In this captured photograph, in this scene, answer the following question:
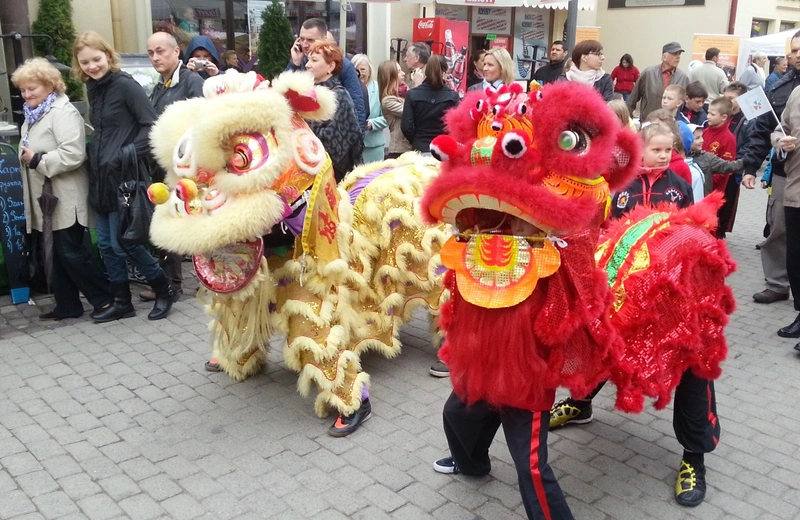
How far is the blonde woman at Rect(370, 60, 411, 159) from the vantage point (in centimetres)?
697

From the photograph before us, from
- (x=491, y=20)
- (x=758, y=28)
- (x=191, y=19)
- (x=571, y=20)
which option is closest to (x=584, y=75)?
(x=571, y=20)

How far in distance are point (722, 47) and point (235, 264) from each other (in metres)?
14.8

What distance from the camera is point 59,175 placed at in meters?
5.10

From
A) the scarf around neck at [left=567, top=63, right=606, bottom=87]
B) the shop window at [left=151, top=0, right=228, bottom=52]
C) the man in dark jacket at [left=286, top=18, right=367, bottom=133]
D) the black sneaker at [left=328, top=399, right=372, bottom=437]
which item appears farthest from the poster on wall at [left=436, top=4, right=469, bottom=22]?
the black sneaker at [left=328, top=399, right=372, bottom=437]

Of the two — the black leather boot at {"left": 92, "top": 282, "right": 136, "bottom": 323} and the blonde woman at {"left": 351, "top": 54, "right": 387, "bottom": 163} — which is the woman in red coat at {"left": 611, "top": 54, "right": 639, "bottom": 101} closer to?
the blonde woman at {"left": 351, "top": 54, "right": 387, "bottom": 163}

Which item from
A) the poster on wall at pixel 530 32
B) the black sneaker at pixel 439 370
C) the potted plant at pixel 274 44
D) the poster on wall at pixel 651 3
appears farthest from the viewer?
the poster on wall at pixel 651 3

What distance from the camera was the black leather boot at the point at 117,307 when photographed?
5355mm

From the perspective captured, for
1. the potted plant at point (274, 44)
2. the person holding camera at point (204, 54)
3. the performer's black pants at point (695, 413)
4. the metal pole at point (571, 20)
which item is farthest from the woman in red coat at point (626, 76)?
the performer's black pants at point (695, 413)

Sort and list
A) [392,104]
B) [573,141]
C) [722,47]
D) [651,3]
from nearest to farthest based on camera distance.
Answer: [573,141], [392,104], [722,47], [651,3]

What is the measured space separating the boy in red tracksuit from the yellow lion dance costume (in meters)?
3.84

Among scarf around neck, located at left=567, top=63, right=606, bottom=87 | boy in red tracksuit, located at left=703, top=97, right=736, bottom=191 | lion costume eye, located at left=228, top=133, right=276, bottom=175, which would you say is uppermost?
scarf around neck, located at left=567, top=63, right=606, bottom=87

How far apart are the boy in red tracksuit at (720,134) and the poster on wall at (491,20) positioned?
1090 centimetres

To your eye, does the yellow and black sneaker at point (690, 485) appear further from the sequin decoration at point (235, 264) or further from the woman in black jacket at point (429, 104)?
the woman in black jacket at point (429, 104)

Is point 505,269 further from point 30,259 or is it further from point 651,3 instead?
point 651,3
